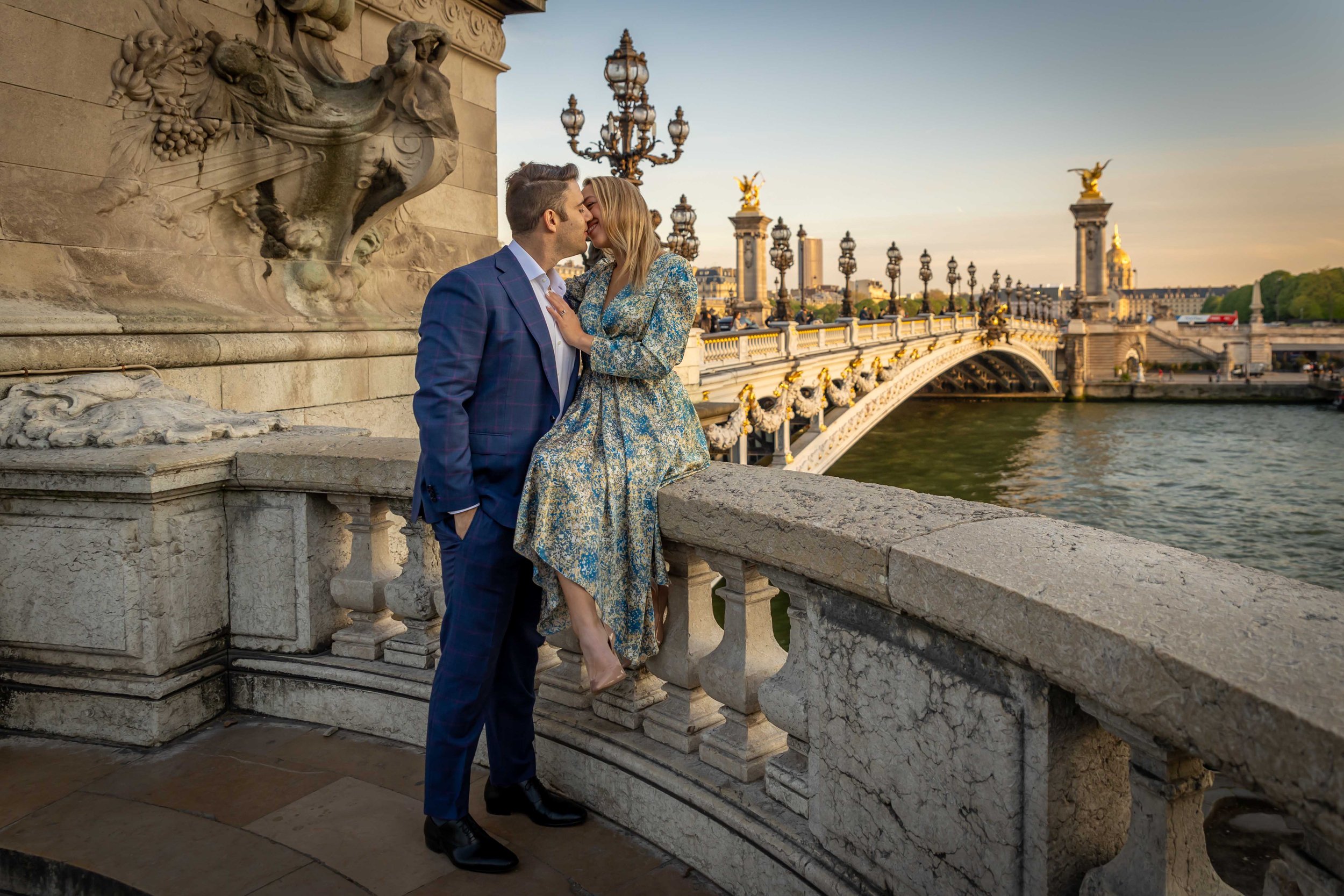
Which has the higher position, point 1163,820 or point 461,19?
point 461,19

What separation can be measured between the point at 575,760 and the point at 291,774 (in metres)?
0.76

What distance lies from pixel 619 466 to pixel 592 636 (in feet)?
1.18

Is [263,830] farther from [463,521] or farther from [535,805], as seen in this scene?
[463,521]

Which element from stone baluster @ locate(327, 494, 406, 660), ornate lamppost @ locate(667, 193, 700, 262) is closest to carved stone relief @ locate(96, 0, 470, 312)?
stone baluster @ locate(327, 494, 406, 660)

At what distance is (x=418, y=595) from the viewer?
9.49 ft

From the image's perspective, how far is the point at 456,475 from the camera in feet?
7.22

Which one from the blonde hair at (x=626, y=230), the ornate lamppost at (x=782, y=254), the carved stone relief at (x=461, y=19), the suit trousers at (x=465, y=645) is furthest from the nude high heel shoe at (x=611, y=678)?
the ornate lamppost at (x=782, y=254)

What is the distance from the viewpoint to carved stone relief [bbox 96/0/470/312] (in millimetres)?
4227

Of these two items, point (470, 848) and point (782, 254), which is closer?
point (470, 848)

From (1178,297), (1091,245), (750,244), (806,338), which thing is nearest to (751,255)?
(750,244)

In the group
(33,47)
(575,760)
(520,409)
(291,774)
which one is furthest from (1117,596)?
(33,47)

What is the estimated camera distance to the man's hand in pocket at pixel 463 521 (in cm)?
223

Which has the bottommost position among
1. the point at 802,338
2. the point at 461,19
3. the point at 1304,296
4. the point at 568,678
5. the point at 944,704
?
the point at 568,678

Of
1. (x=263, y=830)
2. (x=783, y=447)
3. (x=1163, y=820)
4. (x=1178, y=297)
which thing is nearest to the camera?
(x=1163, y=820)
